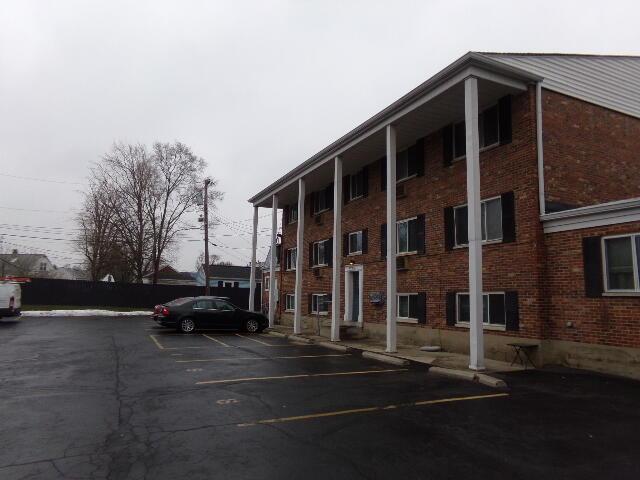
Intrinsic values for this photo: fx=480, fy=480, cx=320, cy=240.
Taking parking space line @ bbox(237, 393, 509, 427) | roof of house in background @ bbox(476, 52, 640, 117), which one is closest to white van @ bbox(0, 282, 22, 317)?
parking space line @ bbox(237, 393, 509, 427)

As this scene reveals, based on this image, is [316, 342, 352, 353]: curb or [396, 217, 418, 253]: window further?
[396, 217, 418, 253]: window

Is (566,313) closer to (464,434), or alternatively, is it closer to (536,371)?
(536,371)

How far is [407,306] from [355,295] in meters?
3.94

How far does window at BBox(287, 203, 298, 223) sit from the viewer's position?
26.6 metres

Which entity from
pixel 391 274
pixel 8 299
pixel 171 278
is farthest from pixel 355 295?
pixel 171 278

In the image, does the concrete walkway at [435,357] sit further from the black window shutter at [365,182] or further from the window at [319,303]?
the black window shutter at [365,182]

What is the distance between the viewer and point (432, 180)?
15.2m

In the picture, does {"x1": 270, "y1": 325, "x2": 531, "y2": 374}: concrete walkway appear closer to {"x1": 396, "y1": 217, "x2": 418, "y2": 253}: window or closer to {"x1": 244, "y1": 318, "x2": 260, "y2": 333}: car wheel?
{"x1": 396, "y1": 217, "x2": 418, "y2": 253}: window

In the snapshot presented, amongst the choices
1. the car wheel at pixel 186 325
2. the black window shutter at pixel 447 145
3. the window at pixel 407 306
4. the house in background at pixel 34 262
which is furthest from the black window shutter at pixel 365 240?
the house in background at pixel 34 262

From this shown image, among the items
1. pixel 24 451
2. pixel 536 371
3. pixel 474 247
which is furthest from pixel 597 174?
pixel 24 451

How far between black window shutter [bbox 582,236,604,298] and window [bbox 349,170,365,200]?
33.2 feet

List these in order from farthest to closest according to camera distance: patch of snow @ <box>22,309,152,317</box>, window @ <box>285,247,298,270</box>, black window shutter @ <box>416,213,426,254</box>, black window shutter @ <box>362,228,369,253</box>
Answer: patch of snow @ <box>22,309,152,317</box> → window @ <box>285,247,298,270</box> → black window shutter @ <box>362,228,369,253</box> → black window shutter @ <box>416,213,426,254</box>

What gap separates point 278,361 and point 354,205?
9717 millimetres

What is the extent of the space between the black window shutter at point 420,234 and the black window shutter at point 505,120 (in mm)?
3779
